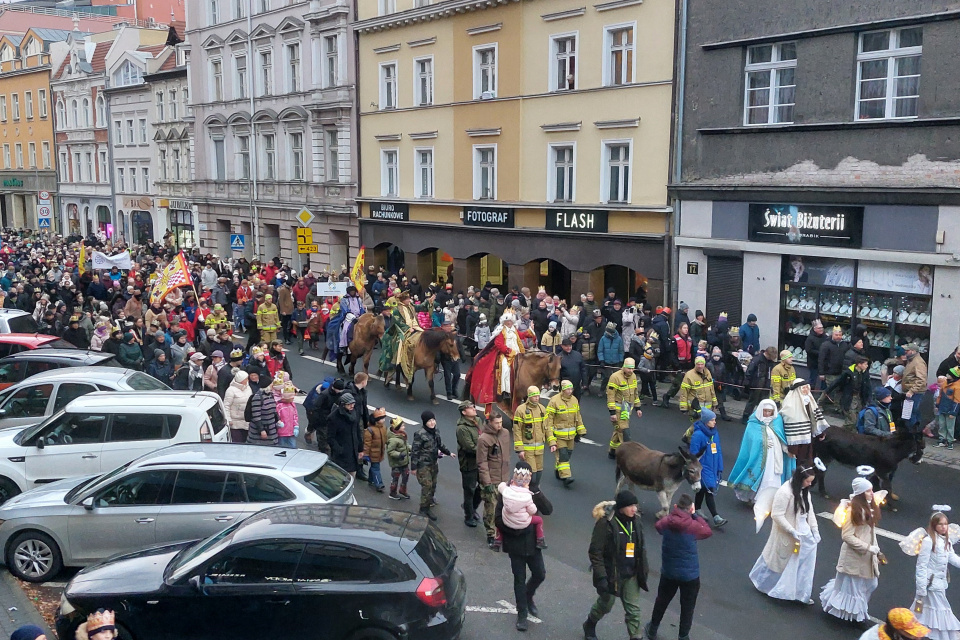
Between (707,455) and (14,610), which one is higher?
(707,455)

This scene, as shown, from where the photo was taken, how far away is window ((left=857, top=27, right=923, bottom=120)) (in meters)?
18.8

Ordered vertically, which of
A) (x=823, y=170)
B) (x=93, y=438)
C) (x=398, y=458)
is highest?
(x=823, y=170)

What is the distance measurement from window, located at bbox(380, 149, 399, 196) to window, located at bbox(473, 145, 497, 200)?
16.5ft

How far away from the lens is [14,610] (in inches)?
378

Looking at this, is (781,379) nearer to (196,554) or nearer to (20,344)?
(196,554)

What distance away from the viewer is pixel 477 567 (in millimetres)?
11117

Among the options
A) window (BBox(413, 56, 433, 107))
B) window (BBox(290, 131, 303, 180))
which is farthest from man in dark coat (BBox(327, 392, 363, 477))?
window (BBox(290, 131, 303, 180))

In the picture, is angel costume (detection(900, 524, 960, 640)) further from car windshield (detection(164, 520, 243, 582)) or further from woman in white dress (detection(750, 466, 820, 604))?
car windshield (detection(164, 520, 243, 582))

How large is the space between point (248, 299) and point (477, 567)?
17.2 meters

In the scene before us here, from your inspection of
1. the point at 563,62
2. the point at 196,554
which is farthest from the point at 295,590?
the point at 563,62

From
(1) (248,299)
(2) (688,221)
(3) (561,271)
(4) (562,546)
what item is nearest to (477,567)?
(4) (562,546)

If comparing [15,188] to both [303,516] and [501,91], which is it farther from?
[303,516]

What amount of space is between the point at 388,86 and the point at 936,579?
29617 millimetres

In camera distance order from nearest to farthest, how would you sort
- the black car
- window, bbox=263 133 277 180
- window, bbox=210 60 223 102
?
the black car, window, bbox=263 133 277 180, window, bbox=210 60 223 102
